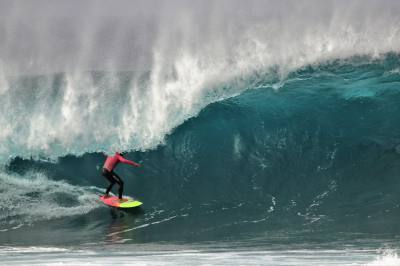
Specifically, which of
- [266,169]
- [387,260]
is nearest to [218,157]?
[266,169]

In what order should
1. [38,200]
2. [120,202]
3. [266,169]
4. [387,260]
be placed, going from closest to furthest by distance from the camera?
[387,260] < [120,202] < [38,200] < [266,169]

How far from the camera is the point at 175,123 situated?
56.0 ft

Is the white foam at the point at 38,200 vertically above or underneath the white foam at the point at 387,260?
above

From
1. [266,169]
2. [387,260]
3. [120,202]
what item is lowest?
[387,260]

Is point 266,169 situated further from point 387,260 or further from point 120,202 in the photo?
point 387,260

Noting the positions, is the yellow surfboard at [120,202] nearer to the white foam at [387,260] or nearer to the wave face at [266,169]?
the wave face at [266,169]

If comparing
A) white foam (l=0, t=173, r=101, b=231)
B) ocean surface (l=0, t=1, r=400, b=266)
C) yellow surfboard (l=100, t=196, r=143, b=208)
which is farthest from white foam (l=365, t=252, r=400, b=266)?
white foam (l=0, t=173, r=101, b=231)

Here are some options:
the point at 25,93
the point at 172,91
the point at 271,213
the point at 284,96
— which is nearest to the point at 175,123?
the point at 172,91

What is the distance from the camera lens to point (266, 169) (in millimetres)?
15039

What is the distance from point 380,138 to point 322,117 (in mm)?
1721

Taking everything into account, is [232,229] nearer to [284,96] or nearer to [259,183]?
[259,183]

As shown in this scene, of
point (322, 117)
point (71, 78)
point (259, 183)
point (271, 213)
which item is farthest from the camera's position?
point (71, 78)

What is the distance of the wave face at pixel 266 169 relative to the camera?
1245 cm

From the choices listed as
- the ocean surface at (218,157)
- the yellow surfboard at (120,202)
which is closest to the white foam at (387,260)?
the ocean surface at (218,157)
